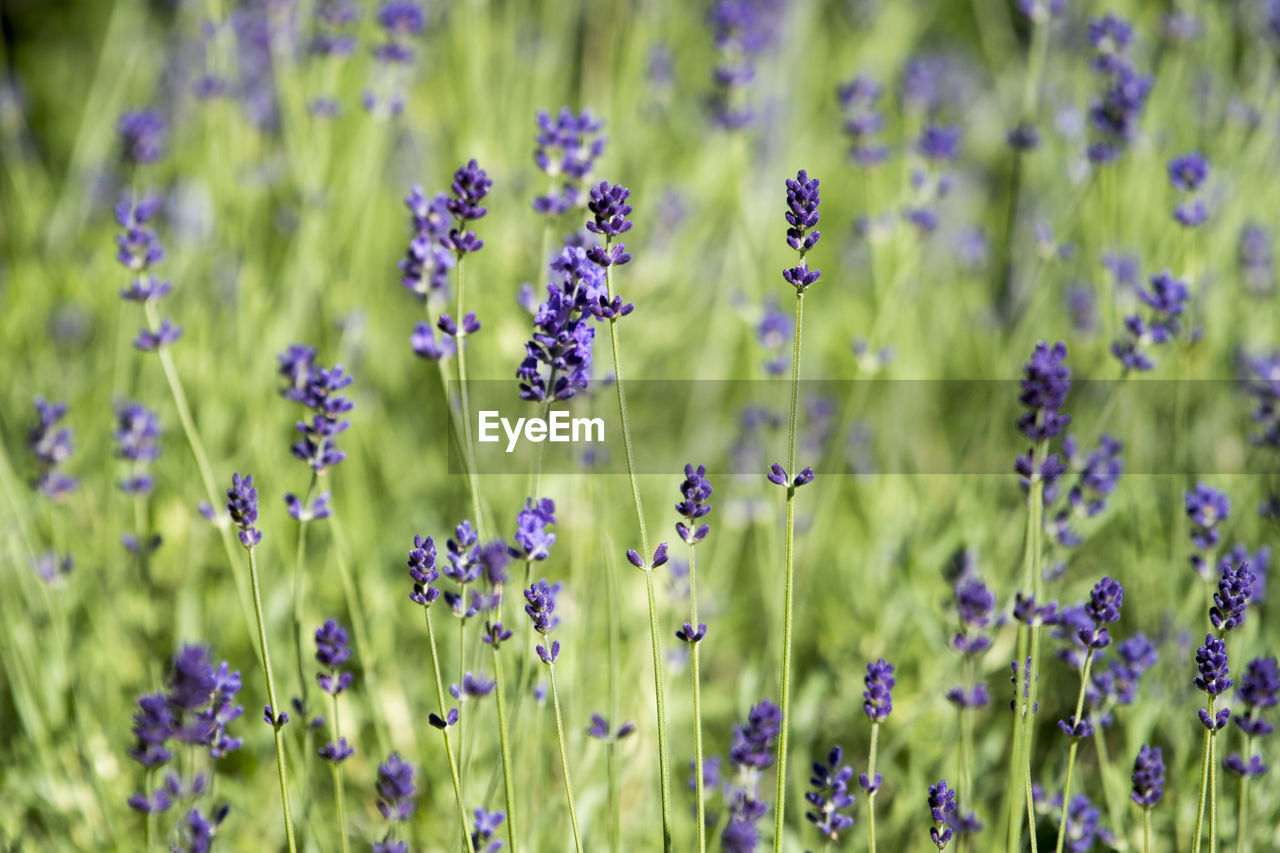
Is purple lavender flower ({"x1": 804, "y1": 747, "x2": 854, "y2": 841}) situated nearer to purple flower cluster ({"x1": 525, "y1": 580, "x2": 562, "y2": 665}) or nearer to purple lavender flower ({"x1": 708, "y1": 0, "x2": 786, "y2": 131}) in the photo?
purple flower cluster ({"x1": 525, "y1": 580, "x2": 562, "y2": 665})

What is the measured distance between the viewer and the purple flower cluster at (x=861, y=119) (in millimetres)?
2580

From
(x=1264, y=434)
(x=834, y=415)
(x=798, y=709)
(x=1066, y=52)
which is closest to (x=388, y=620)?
(x=798, y=709)

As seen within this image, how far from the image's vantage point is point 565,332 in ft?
4.39

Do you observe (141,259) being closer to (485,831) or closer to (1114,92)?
(485,831)

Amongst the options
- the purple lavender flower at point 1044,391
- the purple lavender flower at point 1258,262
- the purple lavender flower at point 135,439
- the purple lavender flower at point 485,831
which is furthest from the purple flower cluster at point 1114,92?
the purple lavender flower at point 135,439

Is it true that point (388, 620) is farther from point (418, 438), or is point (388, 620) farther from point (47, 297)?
point (47, 297)

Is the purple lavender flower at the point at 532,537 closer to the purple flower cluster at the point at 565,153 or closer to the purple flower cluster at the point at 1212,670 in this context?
the purple flower cluster at the point at 565,153

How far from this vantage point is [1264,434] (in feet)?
6.42

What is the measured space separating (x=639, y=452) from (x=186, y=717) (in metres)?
1.90

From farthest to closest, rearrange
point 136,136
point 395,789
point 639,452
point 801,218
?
point 639,452 → point 136,136 → point 395,789 → point 801,218

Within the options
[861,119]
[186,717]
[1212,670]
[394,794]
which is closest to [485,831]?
[394,794]

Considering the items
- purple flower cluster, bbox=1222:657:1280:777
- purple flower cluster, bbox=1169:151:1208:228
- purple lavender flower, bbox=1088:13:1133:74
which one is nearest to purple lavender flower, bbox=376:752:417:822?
purple flower cluster, bbox=1222:657:1280:777

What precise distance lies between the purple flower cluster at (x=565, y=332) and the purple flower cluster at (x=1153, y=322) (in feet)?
3.37

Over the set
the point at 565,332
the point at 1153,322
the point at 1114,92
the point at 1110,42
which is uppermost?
the point at 1110,42
